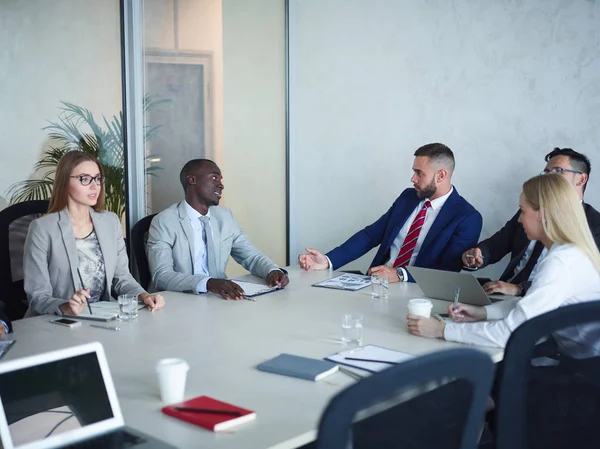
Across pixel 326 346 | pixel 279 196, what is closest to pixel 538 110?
pixel 279 196

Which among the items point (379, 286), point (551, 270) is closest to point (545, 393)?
point (551, 270)

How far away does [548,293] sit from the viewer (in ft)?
8.18

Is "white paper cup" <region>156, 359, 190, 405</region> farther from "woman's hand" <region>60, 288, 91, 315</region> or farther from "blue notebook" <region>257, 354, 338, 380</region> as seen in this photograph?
"woman's hand" <region>60, 288, 91, 315</region>

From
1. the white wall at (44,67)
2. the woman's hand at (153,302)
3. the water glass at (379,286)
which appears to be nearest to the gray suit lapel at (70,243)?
the woman's hand at (153,302)

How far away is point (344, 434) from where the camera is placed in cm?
114

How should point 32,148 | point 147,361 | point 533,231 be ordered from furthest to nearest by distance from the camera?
point 32,148 < point 533,231 < point 147,361

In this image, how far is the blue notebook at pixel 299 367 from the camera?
214 centimetres

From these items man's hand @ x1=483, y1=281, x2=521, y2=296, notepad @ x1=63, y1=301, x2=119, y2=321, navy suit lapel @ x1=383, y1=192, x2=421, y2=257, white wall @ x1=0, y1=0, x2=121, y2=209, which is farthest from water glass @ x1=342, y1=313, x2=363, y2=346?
white wall @ x1=0, y1=0, x2=121, y2=209

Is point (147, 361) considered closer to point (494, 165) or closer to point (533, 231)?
point (533, 231)

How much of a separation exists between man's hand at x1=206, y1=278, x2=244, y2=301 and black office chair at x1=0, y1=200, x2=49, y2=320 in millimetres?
1061

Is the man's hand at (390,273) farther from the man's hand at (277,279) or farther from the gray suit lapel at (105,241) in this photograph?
the gray suit lapel at (105,241)

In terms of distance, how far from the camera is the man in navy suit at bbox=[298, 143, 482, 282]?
4148 millimetres

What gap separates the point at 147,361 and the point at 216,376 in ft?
0.98

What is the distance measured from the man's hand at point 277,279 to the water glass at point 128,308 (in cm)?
87
